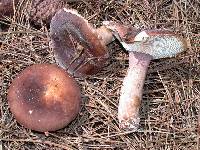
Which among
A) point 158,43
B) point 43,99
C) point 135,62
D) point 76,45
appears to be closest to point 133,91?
point 135,62

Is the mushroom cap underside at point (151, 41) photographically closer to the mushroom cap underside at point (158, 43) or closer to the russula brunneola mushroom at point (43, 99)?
the mushroom cap underside at point (158, 43)

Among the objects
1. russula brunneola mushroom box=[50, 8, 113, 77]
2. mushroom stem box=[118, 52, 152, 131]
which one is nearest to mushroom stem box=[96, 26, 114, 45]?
russula brunneola mushroom box=[50, 8, 113, 77]

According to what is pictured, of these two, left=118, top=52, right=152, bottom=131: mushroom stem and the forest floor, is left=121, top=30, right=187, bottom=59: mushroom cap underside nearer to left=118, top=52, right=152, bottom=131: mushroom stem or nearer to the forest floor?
left=118, top=52, right=152, bottom=131: mushroom stem

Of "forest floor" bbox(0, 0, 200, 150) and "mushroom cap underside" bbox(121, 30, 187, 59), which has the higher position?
"mushroom cap underside" bbox(121, 30, 187, 59)

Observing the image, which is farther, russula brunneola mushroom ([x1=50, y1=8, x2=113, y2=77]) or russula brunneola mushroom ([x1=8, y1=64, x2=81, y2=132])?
russula brunneola mushroom ([x1=50, y1=8, x2=113, y2=77])

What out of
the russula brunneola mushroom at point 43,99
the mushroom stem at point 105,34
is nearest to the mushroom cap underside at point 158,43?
the mushroom stem at point 105,34

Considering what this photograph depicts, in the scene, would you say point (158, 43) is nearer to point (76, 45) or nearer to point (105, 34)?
point (105, 34)

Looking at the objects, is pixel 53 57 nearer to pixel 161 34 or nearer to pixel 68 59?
pixel 68 59

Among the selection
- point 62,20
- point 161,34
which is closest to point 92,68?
point 62,20
